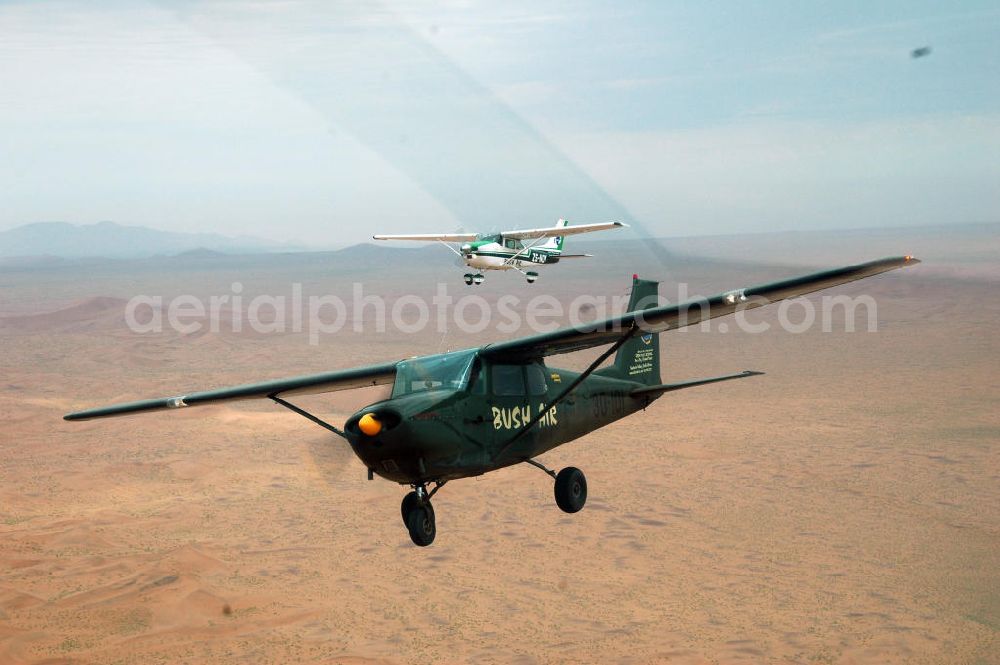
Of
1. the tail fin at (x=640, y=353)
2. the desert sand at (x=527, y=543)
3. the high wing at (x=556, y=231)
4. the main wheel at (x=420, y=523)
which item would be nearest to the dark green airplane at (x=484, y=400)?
the main wheel at (x=420, y=523)

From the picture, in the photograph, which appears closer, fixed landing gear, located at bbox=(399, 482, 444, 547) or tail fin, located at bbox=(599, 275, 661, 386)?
fixed landing gear, located at bbox=(399, 482, 444, 547)

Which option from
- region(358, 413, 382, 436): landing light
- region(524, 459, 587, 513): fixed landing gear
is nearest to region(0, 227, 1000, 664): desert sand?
region(358, 413, 382, 436): landing light

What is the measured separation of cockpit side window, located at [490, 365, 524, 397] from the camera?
19.9m

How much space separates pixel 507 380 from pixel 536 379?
930mm

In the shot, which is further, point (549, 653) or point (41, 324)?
point (41, 324)

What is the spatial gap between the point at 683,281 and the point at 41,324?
11926 cm

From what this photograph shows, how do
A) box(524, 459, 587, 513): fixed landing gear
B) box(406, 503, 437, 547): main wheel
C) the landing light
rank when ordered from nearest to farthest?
the landing light → box(406, 503, 437, 547): main wheel → box(524, 459, 587, 513): fixed landing gear

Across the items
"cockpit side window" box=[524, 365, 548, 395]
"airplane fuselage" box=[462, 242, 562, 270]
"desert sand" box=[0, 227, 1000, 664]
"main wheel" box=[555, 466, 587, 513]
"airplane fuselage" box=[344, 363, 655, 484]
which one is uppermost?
"airplane fuselage" box=[462, 242, 562, 270]

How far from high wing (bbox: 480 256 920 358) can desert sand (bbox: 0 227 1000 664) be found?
3.88 m

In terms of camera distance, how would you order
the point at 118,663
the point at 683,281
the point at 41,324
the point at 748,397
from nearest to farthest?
1. the point at 118,663
2. the point at 748,397
3. the point at 41,324
4. the point at 683,281

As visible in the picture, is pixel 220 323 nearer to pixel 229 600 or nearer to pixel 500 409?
pixel 229 600

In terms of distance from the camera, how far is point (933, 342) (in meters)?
125

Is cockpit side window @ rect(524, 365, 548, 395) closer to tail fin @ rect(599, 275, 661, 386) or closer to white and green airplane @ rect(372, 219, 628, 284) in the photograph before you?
tail fin @ rect(599, 275, 661, 386)


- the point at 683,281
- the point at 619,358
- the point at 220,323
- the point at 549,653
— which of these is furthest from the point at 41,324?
the point at 619,358
